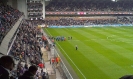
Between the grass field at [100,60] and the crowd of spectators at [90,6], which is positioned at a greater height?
the crowd of spectators at [90,6]

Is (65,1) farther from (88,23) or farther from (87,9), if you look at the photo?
(88,23)

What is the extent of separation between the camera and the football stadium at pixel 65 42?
1653 centimetres

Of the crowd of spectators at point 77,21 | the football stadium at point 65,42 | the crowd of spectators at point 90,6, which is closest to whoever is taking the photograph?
the football stadium at point 65,42

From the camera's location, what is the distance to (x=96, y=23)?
7306 centimetres

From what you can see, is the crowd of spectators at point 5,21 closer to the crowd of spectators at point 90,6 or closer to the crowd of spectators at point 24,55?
the crowd of spectators at point 24,55

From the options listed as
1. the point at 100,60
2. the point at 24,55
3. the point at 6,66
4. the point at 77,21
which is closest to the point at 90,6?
the point at 77,21

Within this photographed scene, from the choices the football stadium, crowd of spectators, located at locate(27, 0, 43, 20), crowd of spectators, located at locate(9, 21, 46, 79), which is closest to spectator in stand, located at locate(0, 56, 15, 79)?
the football stadium

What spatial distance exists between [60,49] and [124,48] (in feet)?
31.7

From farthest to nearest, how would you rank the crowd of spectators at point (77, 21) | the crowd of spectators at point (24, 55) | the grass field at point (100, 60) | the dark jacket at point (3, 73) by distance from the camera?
the crowd of spectators at point (77, 21)
the grass field at point (100, 60)
the crowd of spectators at point (24, 55)
the dark jacket at point (3, 73)

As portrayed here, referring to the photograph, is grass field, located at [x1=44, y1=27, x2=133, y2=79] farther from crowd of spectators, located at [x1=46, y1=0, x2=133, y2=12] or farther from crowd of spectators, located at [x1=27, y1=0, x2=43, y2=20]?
crowd of spectators, located at [x1=46, y1=0, x2=133, y2=12]

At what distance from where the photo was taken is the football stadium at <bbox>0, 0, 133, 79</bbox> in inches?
651

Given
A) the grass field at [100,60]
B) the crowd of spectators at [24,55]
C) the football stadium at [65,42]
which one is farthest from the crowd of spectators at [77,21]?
the crowd of spectators at [24,55]

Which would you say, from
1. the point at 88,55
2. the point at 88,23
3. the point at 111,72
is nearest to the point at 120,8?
the point at 88,23

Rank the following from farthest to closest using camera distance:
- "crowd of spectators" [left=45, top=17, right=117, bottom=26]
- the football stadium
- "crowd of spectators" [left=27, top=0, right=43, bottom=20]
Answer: "crowd of spectators" [left=45, top=17, right=117, bottom=26], "crowd of spectators" [left=27, top=0, right=43, bottom=20], the football stadium
